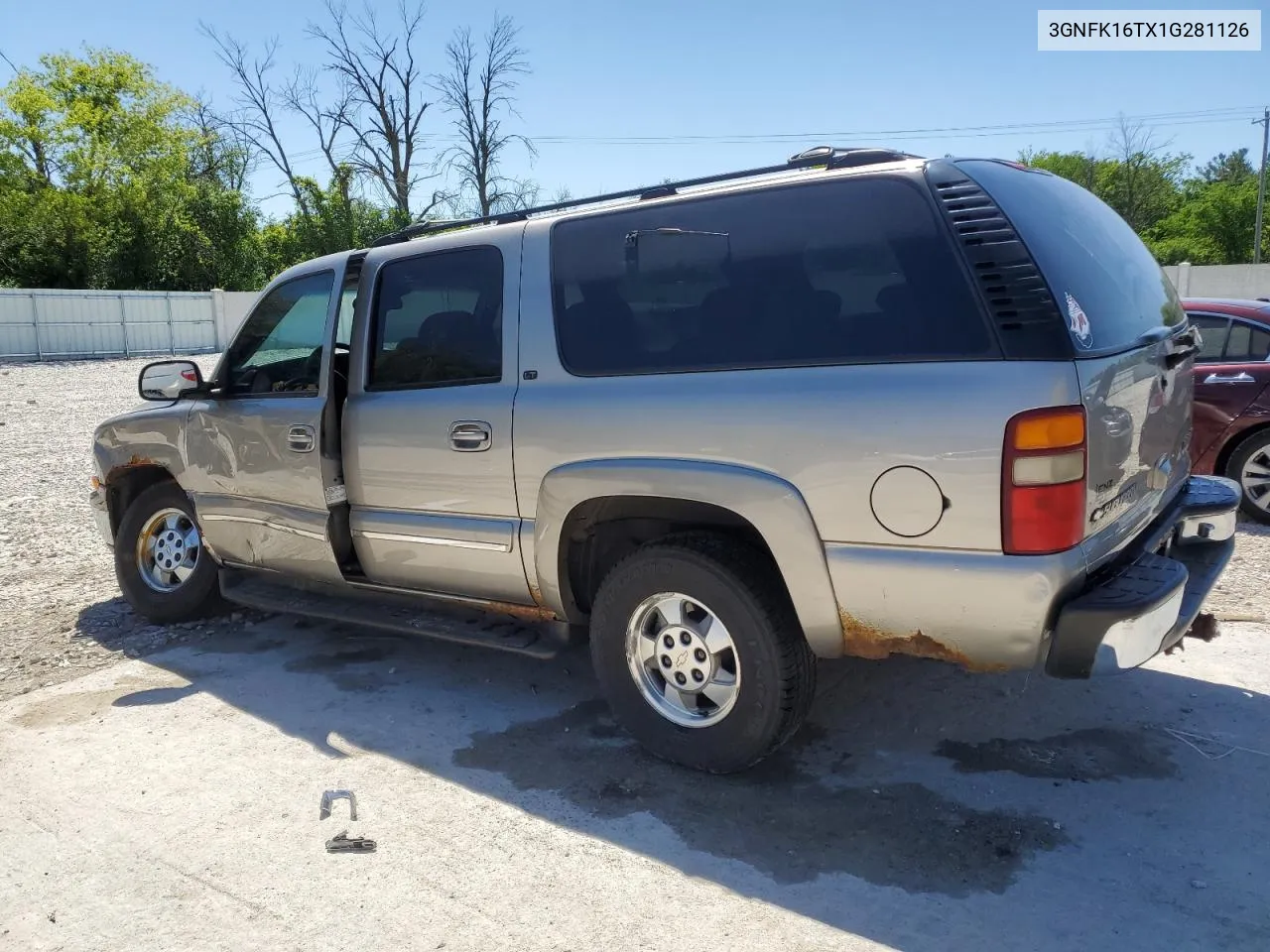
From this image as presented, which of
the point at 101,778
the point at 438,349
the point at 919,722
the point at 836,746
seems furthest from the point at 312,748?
the point at 919,722

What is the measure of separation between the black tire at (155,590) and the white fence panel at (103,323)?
88.0 ft

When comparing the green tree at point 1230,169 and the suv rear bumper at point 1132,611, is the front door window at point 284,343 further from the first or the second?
the green tree at point 1230,169

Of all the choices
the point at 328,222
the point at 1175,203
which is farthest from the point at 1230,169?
the point at 328,222

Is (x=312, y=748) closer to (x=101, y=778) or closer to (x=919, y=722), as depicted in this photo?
(x=101, y=778)

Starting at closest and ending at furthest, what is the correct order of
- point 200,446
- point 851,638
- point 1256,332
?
point 851,638, point 200,446, point 1256,332

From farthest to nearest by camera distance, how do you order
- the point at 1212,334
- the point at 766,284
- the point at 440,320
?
the point at 1212,334 < the point at 440,320 < the point at 766,284

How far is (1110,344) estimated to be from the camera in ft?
10.0

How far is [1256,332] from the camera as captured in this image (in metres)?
7.16

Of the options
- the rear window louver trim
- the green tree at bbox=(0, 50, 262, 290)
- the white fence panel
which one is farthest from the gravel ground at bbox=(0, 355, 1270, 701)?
the green tree at bbox=(0, 50, 262, 290)

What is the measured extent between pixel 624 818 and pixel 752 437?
4.53 feet

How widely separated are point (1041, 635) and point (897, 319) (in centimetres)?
103

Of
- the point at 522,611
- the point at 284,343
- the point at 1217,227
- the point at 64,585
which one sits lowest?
the point at 64,585

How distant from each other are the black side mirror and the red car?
21.9 feet

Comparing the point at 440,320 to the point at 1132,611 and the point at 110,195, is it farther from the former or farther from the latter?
the point at 110,195
